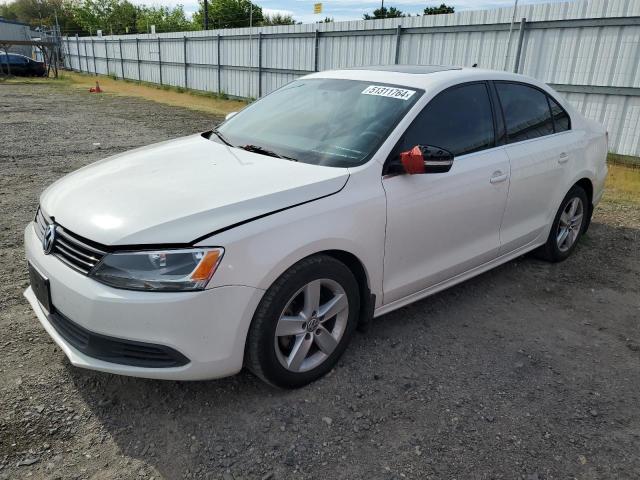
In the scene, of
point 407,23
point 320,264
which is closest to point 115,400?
point 320,264

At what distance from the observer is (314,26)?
15.4 m

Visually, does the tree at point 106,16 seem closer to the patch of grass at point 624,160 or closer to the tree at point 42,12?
the tree at point 42,12

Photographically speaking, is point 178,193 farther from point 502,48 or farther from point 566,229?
point 502,48

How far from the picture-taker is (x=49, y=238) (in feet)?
8.84

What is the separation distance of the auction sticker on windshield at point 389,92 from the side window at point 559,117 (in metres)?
1.81

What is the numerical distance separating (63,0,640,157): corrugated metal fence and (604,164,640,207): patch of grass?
0.55 meters

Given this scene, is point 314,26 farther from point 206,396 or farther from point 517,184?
point 206,396

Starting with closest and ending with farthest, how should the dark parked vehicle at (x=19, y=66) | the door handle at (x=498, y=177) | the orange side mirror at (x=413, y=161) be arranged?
the orange side mirror at (x=413, y=161)
the door handle at (x=498, y=177)
the dark parked vehicle at (x=19, y=66)

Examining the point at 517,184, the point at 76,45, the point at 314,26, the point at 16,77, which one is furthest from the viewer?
the point at 76,45

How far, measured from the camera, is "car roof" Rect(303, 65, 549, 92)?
3553mm

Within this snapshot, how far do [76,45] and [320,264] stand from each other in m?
42.4

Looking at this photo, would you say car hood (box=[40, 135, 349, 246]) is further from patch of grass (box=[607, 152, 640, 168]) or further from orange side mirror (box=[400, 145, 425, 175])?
patch of grass (box=[607, 152, 640, 168])

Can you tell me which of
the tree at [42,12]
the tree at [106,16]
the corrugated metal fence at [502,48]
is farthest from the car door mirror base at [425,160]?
the tree at [42,12]

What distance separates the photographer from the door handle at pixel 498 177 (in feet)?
12.2
